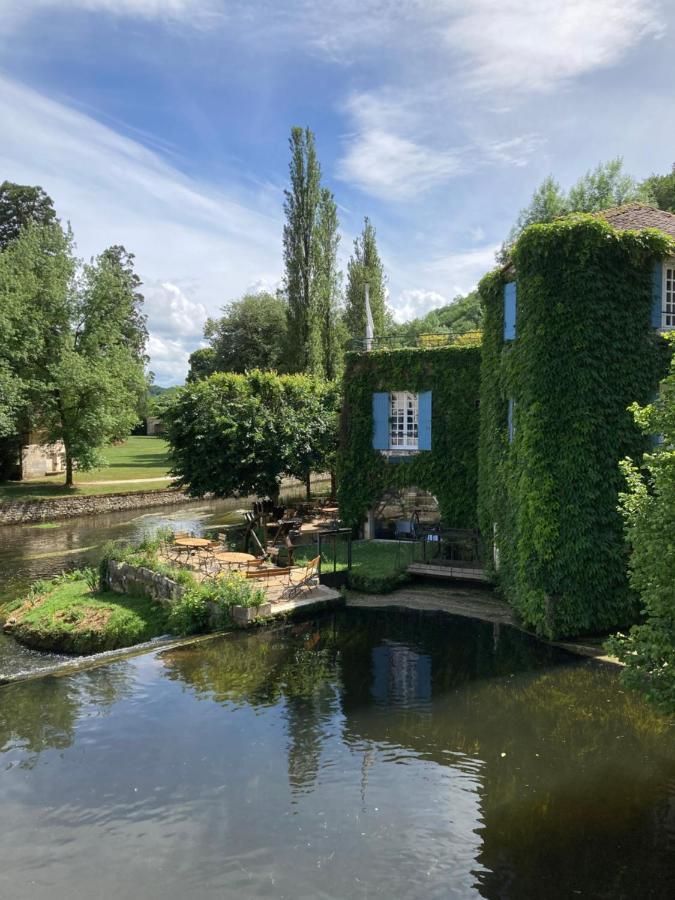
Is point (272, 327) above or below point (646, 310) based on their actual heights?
above

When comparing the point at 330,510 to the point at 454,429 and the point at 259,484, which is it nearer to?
the point at 259,484

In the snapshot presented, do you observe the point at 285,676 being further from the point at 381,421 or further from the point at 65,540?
the point at 65,540

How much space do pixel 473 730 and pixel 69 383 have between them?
31589mm

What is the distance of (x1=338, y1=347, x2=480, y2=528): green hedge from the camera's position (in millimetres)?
21016

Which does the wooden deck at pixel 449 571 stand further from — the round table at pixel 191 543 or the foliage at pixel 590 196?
the foliage at pixel 590 196

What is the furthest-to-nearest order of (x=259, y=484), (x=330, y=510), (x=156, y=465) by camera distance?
(x=156, y=465) < (x=330, y=510) < (x=259, y=484)

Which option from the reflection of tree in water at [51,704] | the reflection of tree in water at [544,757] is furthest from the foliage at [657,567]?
the reflection of tree in water at [51,704]

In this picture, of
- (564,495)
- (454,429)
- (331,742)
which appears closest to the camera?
(331,742)

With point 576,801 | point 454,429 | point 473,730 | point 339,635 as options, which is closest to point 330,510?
point 454,429

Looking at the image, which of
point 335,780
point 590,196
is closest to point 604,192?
point 590,196

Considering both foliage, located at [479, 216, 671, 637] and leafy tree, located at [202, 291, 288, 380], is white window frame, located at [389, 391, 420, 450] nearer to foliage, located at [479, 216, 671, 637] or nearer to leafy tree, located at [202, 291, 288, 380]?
foliage, located at [479, 216, 671, 637]

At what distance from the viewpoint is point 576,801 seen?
8.48m

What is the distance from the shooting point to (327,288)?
4206cm

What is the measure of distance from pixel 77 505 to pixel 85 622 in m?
21.4
